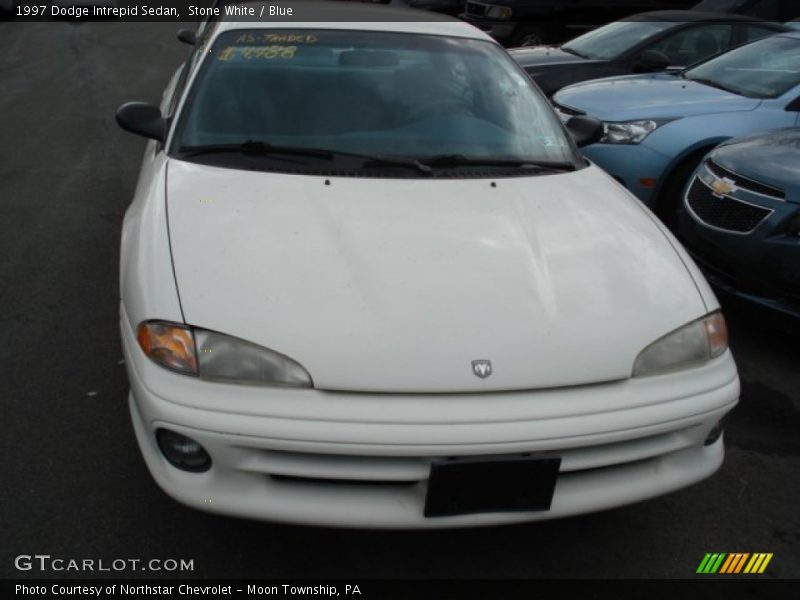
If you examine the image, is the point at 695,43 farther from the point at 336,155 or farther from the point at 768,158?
the point at 336,155

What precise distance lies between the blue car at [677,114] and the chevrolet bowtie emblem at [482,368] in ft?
11.6

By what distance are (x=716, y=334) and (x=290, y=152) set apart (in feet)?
5.47

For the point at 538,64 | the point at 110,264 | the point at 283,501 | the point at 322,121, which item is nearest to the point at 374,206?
the point at 322,121

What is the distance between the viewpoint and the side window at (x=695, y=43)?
8.20 metres

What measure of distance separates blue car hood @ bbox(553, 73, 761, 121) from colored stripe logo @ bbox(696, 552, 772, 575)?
3.61 metres

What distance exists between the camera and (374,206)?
2.80 metres

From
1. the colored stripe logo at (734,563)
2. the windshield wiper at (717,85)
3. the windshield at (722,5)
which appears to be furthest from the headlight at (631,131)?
the windshield at (722,5)

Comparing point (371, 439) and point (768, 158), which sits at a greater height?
point (768, 158)

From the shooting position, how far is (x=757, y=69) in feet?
20.2

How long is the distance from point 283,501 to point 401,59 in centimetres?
219

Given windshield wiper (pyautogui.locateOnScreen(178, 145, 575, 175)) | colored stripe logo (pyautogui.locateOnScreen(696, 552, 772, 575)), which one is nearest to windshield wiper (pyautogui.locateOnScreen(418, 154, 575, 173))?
windshield wiper (pyautogui.locateOnScreen(178, 145, 575, 175))

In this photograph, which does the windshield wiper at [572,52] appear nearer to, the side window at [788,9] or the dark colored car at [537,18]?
the dark colored car at [537,18]

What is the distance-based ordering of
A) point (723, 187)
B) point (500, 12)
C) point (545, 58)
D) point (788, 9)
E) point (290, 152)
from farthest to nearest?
point (500, 12) → point (788, 9) → point (545, 58) → point (723, 187) → point (290, 152)

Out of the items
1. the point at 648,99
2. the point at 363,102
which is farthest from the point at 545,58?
the point at 363,102
